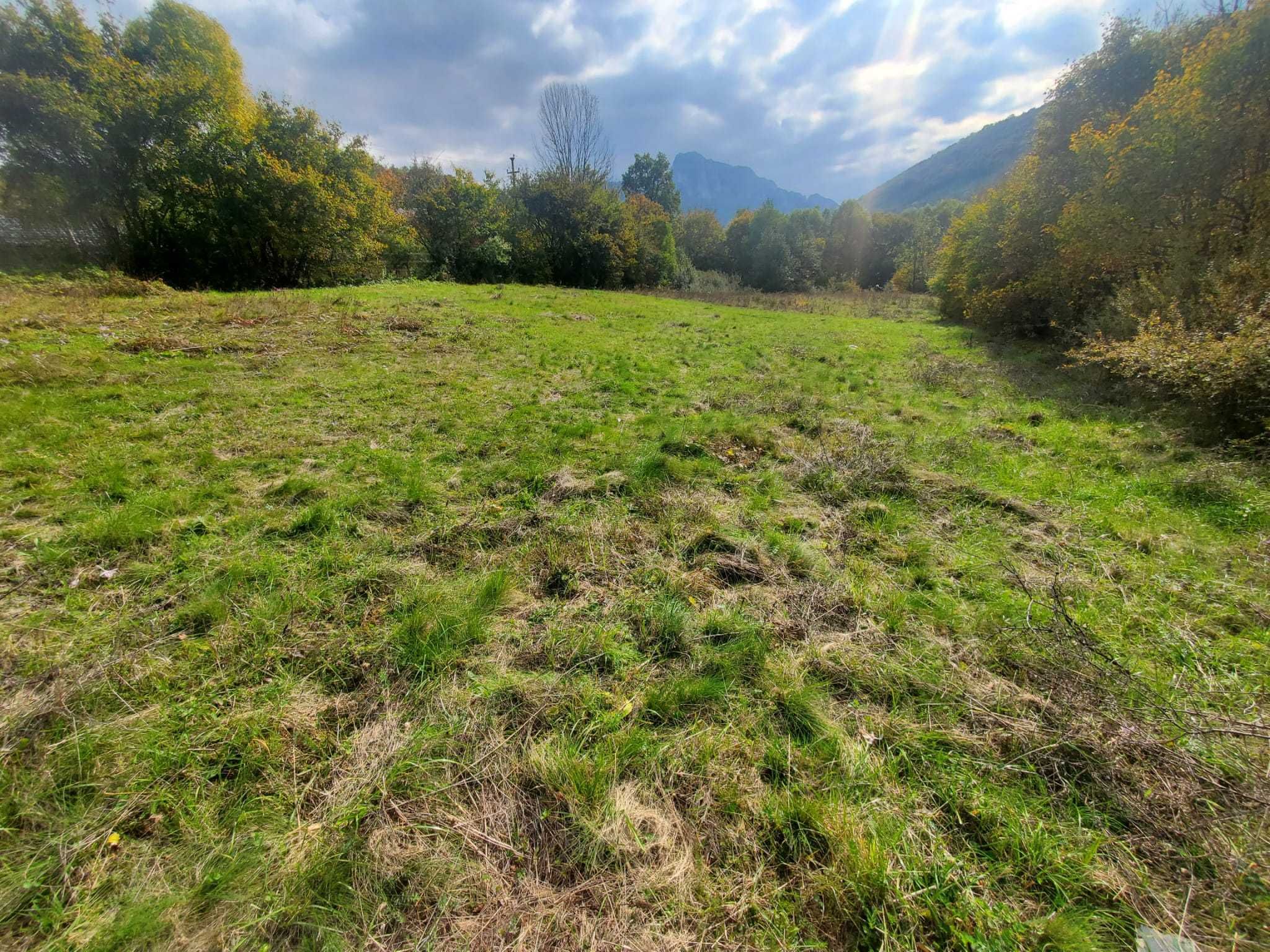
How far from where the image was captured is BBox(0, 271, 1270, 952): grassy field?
64.2 inches

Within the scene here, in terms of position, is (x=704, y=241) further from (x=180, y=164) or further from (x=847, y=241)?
(x=180, y=164)

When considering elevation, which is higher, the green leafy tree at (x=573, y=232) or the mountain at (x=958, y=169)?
the mountain at (x=958, y=169)

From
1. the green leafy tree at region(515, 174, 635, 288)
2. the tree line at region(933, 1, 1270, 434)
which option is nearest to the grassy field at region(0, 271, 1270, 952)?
the tree line at region(933, 1, 1270, 434)

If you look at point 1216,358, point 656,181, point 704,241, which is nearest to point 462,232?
point 704,241

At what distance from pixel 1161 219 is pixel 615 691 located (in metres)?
14.9

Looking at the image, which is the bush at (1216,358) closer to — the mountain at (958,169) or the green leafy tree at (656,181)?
the green leafy tree at (656,181)

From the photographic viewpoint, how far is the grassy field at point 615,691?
163 centimetres

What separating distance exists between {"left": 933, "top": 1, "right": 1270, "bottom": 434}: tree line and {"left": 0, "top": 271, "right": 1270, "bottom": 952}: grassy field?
7.23ft

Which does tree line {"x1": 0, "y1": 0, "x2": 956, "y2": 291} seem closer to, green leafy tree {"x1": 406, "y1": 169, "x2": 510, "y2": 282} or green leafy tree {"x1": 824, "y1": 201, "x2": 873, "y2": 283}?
green leafy tree {"x1": 406, "y1": 169, "x2": 510, "y2": 282}

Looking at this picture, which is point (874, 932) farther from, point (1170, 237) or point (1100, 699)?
point (1170, 237)

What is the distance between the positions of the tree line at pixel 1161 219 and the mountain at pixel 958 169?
95.7 metres

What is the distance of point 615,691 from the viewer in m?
2.50

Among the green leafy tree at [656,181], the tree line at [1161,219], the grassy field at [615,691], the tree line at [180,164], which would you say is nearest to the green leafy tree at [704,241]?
the green leafy tree at [656,181]

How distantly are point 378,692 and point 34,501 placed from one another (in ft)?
13.5
